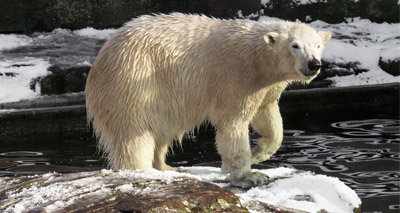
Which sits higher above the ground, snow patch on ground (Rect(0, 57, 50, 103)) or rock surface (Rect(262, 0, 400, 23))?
rock surface (Rect(262, 0, 400, 23))

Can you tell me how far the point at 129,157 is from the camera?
4812 millimetres

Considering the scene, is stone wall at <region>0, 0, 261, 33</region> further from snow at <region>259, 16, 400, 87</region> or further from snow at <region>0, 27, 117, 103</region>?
snow at <region>259, 16, 400, 87</region>

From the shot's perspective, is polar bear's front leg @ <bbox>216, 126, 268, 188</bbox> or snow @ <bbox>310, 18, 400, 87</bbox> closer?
polar bear's front leg @ <bbox>216, 126, 268, 188</bbox>

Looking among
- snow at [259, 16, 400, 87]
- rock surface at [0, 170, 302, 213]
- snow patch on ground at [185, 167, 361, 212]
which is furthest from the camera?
snow at [259, 16, 400, 87]

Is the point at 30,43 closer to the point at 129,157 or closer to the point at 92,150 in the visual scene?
the point at 92,150

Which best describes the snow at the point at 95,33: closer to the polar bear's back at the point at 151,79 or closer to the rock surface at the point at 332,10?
the rock surface at the point at 332,10

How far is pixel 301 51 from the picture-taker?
4.52 meters

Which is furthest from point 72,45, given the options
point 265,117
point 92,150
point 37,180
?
point 37,180

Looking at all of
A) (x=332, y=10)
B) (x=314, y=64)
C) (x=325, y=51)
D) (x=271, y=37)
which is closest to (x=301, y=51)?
(x=314, y=64)

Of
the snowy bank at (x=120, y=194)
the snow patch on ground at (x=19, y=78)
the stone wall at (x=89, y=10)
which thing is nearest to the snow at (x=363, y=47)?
the stone wall at (x=89, y=10)

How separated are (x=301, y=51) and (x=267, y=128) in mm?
805

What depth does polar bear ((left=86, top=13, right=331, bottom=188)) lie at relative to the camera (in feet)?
15.6

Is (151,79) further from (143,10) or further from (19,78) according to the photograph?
(143,10)

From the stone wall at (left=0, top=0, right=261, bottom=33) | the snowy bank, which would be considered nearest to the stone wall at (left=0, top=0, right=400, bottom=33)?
the stone wall at (left=0, top=0, right=261, bottom=33)
